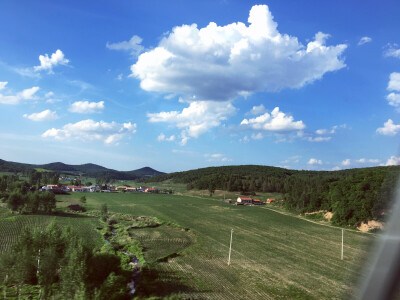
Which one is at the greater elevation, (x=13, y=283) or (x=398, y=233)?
(x=398, y=233)

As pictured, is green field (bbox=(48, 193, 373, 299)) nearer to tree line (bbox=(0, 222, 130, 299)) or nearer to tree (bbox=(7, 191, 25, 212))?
tree line (bbox=(0, 222, 130, 299))

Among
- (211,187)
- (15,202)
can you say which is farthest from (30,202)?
(211,187)

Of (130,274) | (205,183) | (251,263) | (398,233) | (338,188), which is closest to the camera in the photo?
(398,233)

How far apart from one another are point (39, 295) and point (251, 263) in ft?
49.6

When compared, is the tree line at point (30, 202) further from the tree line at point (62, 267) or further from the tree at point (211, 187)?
the tree at point (211, 187)

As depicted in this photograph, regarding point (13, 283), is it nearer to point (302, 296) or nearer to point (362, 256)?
point (302, 296)

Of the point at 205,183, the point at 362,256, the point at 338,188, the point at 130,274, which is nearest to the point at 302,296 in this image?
the point at 130,274

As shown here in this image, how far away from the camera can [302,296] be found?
16328 millimetres

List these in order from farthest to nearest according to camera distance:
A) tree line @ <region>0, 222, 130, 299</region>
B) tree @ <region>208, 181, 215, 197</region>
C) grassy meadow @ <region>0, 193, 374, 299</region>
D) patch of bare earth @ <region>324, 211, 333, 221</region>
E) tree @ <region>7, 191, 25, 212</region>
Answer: tree @ <region>208, 181, 215, 197</region>, patch of bare earth @ <region>324, 211, 333, 221</region>, tree @ <region>7, 191, 25, 212</region>, grassy meadow @ <region>0, 193, 374, 299</region>, tree line @ <region>0, 222, 130, 299</region>

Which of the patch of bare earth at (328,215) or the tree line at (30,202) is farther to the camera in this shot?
the patch of bare earth at (328,215)

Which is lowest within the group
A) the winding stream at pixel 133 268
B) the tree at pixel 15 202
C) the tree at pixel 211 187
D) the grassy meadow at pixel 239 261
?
the winding stream at pixel 133 268

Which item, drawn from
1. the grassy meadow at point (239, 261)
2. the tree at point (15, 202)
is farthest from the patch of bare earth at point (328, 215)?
the tree at point (15, 202)

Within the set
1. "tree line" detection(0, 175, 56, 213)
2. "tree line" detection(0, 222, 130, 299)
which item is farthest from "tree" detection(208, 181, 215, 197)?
"tree line" detection(0, 222, 130, 299)

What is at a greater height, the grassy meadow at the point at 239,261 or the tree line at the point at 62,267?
the tree line at the point at 62,267
